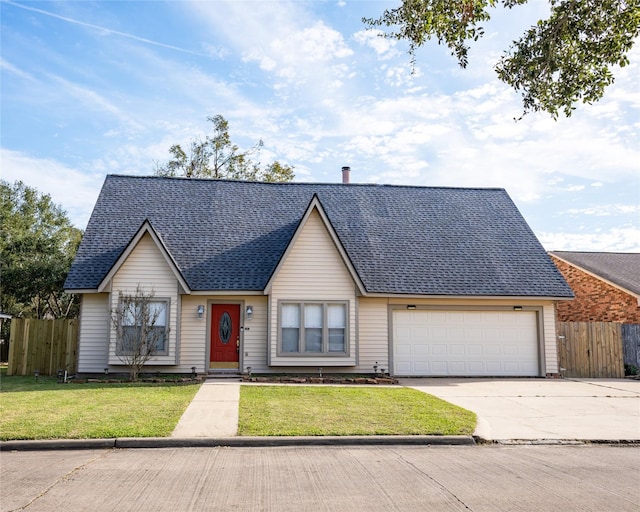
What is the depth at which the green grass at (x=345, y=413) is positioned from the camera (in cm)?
918

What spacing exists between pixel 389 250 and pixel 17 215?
25368 mm

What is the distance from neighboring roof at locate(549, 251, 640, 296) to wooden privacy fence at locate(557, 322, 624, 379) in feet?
10.8

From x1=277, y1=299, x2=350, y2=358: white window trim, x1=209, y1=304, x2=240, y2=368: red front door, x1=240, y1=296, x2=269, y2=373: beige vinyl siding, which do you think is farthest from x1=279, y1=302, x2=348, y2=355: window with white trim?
x1=209, y1=304, x2=240, y2=368: red front door

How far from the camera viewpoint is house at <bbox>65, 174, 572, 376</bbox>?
17.2 meters

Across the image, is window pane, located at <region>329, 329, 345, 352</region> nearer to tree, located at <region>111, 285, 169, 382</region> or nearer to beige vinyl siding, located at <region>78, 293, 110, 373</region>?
tree, located at <region>111, 285, 169, 382</region>

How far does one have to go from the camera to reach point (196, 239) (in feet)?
63.6

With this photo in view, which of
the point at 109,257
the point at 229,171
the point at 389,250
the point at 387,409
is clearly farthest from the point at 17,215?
the point at 387,409

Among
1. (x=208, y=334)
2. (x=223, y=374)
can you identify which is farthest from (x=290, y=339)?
(x=208, y=334)

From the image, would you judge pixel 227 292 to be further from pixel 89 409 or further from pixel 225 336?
pixel 89 409

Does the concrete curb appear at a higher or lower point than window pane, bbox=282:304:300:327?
lower

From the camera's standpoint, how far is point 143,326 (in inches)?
643

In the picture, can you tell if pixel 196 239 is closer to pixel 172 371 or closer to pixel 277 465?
pixel 172 371

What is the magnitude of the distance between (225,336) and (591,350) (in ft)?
42.1

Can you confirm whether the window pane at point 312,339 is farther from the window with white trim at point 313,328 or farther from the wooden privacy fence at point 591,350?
the wooden privacy fence at point 591,350
